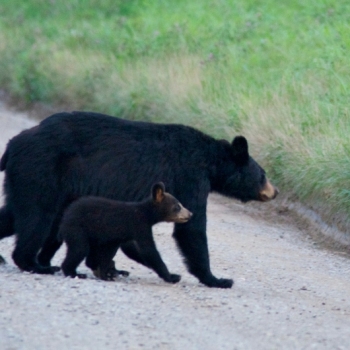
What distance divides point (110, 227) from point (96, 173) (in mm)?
475

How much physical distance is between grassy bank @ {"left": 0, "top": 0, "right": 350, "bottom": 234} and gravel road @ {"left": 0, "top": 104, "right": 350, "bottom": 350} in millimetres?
1959

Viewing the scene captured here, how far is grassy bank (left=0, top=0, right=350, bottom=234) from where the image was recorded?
35.7 ft

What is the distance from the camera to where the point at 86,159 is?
6859mm

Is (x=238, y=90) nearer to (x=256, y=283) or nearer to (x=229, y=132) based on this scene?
(x=229, y=132)

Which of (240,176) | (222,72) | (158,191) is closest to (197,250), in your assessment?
(158,191)

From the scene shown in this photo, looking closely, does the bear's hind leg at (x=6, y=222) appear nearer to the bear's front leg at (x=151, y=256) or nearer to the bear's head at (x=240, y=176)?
the bear's front leg at (x=151, y=256)

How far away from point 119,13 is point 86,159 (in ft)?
59.1

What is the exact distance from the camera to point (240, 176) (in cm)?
759

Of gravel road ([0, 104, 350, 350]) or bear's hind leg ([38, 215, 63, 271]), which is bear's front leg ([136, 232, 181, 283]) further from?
bear's hind leg ([38, 215, 63, 271])

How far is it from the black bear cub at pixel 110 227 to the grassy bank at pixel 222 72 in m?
3.34

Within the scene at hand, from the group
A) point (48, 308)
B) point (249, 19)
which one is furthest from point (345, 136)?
point (249, 19)

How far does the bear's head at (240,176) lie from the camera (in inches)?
295

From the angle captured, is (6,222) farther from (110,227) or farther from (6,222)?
(110,227)

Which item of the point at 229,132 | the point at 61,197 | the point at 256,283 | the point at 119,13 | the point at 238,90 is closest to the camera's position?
the point at 61,197
